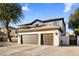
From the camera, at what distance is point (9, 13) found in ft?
30.4

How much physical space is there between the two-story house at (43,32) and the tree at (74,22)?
23 centimetres

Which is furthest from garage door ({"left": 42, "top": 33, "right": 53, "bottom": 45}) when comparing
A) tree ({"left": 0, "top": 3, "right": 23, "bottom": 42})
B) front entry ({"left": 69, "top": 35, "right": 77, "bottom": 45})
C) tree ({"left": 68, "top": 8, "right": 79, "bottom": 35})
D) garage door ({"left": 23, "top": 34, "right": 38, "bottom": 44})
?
tree ({"left": 0, "top": 3, "right": 23, "bottom": 42})

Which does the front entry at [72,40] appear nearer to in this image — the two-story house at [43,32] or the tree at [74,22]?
the tree at [74,22]

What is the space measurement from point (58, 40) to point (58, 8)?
3.36ft

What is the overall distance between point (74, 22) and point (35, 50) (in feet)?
4.80

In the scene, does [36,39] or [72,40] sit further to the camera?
[36,39]

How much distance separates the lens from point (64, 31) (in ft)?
30.5

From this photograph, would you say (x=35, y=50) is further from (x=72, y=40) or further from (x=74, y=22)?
(x=74, y=22)

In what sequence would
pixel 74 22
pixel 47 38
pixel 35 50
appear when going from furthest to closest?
pixel 47 38 < pixel 74 22 < pixel 35 50

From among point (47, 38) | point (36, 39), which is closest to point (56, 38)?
point (47, 38)

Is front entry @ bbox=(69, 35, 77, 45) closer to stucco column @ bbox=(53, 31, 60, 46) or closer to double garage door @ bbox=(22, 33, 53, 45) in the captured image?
stucco column @ bbox=(53, 31, 60, 46)

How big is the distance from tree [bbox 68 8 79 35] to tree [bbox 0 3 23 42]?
4.92 feet

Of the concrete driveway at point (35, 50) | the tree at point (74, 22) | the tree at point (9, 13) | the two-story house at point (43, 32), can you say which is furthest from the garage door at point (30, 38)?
the tree at point (74, 22)

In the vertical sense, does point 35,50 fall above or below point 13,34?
below
